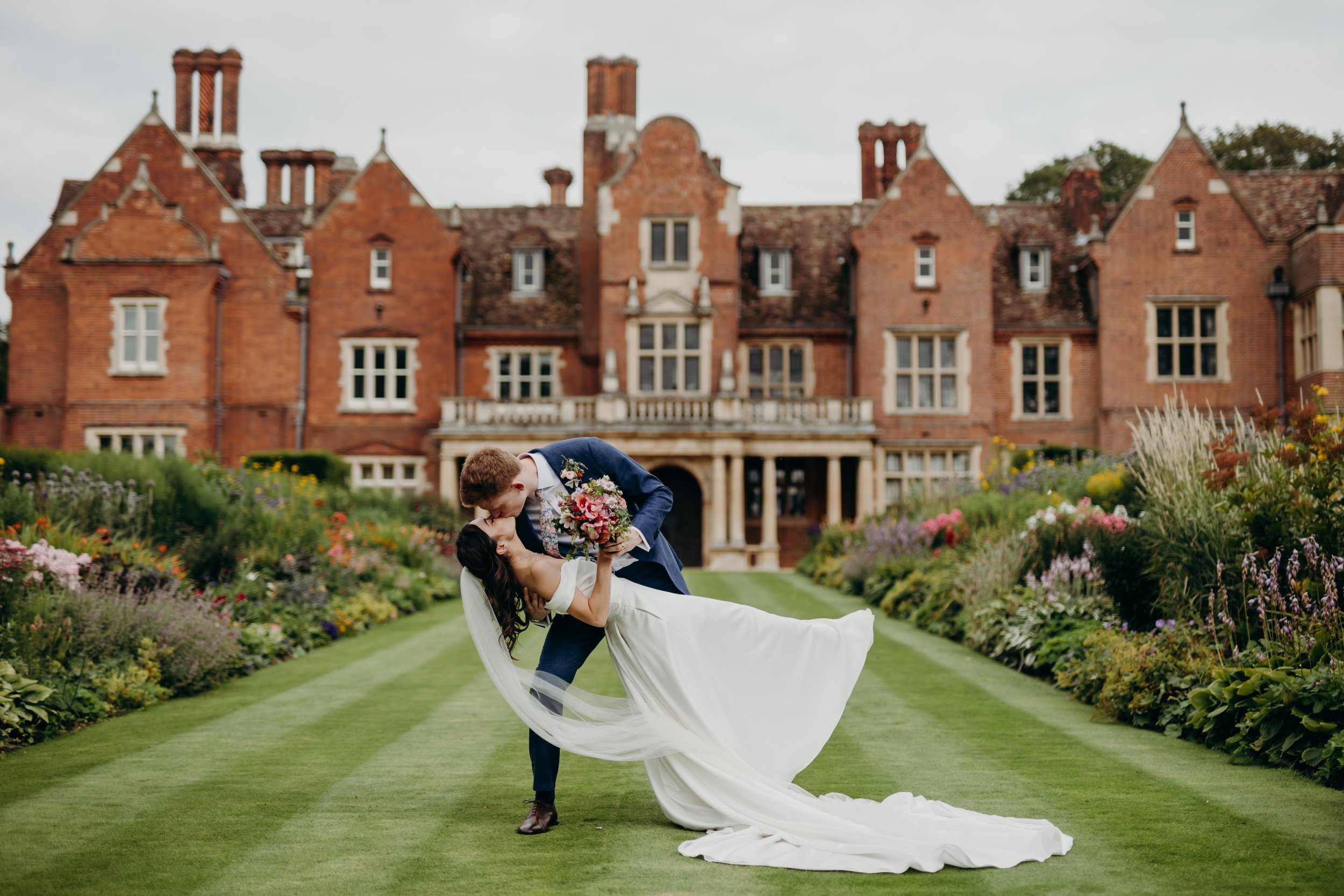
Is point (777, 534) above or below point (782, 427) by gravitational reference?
below

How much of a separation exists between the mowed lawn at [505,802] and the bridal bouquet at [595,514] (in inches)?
47.6

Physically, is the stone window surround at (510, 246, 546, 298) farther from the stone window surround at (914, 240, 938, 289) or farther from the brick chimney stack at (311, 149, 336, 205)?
the stone window surround at (914, 240, 938, 289)

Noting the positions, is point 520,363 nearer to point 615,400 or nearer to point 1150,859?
point 615,400

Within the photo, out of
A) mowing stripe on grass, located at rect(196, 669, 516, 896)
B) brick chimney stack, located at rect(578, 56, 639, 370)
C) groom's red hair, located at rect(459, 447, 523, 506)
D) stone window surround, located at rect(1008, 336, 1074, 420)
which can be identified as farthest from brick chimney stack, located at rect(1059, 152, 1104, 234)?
groom's red hair, located at rect(459, 447, 523, 506)

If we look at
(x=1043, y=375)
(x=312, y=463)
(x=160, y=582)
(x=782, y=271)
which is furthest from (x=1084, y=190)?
(x=160, y=582)

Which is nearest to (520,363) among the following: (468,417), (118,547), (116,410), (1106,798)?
(468,417)

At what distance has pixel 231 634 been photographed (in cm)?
1034

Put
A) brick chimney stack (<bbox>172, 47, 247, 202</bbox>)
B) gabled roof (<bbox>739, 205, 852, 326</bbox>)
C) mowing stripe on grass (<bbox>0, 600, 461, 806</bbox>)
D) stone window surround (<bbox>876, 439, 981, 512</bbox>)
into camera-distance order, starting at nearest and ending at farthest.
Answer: mowing stripe on grass (<bbox>0, 600, 461, 806</bbox>) → stone window surround (<bbox>876, 439, 981, 512</bbox>) → gabled roof (<bbox>739, 205, 852, 326</bbox>) → brick chimney stack (<bbox>172, 47, 247, 202</bbox>)

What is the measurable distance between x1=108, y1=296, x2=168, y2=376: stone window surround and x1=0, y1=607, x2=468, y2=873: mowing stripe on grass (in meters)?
20.8

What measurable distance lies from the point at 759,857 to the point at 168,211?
91.3ft

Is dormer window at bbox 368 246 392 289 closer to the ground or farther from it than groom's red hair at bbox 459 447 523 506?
farther from it

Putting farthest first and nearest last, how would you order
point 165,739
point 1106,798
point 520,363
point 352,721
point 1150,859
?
point 520,363 < point 352,721 < point 165,739 < point 1106,798 < point 1150,859

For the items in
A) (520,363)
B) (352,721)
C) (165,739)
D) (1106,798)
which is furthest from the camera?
(520,363)

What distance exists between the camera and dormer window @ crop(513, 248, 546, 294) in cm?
3170
